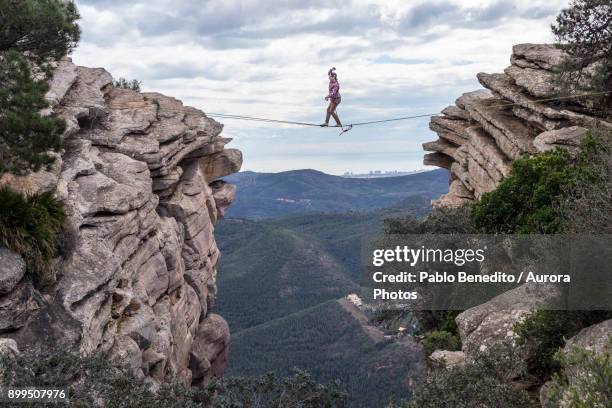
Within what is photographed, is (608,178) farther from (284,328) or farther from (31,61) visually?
(284,328)

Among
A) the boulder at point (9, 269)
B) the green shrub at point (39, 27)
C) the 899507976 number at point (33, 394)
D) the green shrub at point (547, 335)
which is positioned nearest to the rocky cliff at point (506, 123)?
the green shrub at point (547, 335)

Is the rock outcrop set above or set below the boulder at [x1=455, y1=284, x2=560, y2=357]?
above

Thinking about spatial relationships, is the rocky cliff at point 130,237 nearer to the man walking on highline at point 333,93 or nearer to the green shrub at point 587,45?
the man walking on highline at point 333,93

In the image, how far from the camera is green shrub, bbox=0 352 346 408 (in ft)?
38.0

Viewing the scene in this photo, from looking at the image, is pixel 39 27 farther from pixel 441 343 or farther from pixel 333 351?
pixel 333 351

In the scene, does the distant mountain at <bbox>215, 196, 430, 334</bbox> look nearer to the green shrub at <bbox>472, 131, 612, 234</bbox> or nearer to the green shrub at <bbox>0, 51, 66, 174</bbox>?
the green shrub at <bbox>472, 131, 612, 234</bbox>

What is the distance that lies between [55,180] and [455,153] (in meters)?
26.8

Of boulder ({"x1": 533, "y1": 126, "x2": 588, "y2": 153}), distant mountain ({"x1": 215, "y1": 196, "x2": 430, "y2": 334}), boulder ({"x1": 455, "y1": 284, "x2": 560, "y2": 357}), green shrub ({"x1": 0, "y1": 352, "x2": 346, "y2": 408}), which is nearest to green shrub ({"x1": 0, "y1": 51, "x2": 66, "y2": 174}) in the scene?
green shrub ({"x1": 0, "y1": 352, "x2": 346, "y2": 408})

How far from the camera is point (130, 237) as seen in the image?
25.4 metres

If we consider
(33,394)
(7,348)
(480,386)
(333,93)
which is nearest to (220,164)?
(333,93)

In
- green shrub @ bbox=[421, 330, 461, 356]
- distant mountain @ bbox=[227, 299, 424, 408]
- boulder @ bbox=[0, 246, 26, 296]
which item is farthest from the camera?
distant mountain @ bbox=[227, 299, 424, 408]

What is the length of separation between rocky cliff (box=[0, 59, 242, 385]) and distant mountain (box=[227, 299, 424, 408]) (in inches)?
2081

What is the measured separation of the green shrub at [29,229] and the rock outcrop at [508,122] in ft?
70.0

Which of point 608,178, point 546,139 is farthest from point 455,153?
point 608,178
